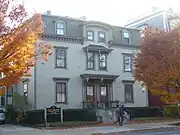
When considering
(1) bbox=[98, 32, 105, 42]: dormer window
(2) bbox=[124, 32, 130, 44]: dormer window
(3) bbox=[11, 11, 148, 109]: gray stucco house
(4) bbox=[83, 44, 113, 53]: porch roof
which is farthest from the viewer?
(2) bbox=[124, 32, 130, 44]: dormer window

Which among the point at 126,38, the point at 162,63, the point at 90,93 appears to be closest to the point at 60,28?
the point at 90,93

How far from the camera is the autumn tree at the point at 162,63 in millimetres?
26078

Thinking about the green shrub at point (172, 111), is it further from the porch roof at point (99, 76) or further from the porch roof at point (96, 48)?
the porch roof at point (96, 48)

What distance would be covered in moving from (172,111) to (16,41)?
978 inches

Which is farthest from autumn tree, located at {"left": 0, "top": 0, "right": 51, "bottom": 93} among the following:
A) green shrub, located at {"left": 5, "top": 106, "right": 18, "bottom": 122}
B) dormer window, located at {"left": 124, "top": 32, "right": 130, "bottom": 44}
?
dormer window, located at {"left": 124, "top": 32, "right": 130, "bottom": 44}

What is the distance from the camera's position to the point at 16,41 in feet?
51.7

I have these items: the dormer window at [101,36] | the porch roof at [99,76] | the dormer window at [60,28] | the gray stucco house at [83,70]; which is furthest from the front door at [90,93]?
the dormer window at [60,28]

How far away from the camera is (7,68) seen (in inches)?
624

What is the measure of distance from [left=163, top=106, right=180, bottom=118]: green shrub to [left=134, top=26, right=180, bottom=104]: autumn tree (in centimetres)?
812

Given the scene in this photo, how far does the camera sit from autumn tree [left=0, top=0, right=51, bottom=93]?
15.6 m

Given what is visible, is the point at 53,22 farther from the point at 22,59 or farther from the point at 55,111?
the point at 22,59

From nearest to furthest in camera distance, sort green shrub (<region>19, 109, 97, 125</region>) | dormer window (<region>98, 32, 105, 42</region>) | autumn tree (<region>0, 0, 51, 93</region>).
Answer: autumn tree (<region>0, 0, 51, 93</region>)
green shrub (<region>19, 109, 97, 125</region>)
dormer window (<region>98, 32, 105, 42</region>)

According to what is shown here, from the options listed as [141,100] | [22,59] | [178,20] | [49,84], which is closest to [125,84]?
[141,100]

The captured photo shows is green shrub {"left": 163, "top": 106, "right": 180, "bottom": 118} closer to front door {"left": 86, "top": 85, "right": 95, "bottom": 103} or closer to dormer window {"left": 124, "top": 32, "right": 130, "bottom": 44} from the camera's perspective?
front door {"left": 86, "top": 85, "right": 95, "bottom": 103}
